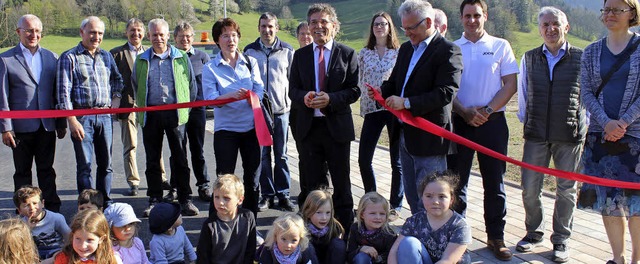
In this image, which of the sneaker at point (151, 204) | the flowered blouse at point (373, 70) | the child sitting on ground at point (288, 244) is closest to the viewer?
the child sitting on ground at point (288, 244)

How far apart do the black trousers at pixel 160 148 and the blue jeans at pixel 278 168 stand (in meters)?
0.86

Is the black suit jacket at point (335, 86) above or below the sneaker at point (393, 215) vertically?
above

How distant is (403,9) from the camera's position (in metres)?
4.57

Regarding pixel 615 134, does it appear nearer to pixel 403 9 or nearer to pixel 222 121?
pixel 403 9

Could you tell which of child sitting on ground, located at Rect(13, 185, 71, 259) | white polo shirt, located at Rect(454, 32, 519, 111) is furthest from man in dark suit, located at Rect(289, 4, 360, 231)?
child sitting on ground, located at Rect(13, 185, 71, 259)

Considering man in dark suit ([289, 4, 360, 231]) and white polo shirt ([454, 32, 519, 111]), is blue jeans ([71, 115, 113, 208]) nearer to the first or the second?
man in dark suit ([289, 4, 360, 231])

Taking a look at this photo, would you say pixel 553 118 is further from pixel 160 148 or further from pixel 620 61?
pixel 160 148

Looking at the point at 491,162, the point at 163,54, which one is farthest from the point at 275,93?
the point at 491,162

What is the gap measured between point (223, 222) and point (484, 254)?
220 centimetres

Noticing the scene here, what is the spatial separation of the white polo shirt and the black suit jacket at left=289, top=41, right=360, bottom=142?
36.3 inches

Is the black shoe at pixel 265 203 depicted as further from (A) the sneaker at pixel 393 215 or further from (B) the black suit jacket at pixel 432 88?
(B) the black suit jacket at pixel 432 88

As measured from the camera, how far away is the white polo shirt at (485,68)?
502cm

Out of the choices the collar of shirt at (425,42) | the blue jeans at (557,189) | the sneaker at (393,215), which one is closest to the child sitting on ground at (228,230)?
the collar of shirt at (425,42)

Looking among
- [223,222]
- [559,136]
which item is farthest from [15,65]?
[559,136]
